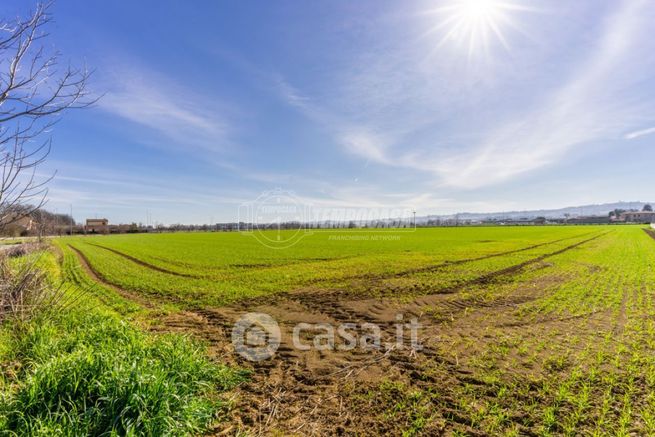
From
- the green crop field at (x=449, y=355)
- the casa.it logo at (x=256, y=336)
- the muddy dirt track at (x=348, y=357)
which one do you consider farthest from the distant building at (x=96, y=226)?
the casa.it logo at (x=256, y=336)

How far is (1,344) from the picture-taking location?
502cm

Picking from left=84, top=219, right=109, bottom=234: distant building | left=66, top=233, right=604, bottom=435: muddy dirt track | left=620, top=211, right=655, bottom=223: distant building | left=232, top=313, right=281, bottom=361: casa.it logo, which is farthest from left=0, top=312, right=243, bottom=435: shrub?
left=620, top=211, right=655, bottom=223: distant building

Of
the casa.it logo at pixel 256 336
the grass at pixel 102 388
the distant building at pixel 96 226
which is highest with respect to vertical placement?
the distant building at pixel 96 226

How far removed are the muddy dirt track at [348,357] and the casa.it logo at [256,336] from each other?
0.20 m

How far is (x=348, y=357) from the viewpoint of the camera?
6289 mm

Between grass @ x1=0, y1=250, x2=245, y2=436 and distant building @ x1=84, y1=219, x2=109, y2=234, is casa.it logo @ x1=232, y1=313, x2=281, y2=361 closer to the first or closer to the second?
grass @ x1=0, y1=250, x2=245, y2=436

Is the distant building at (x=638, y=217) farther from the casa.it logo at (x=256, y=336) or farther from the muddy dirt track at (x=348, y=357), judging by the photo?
the casa.it logo at (x=256, y=336)

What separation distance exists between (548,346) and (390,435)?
5371 mm

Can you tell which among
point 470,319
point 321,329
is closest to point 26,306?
point 321,329

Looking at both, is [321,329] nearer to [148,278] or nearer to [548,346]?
[548,346]

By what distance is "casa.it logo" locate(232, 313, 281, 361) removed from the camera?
6574mm

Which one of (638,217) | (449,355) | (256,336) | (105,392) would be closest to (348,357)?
(449,355)

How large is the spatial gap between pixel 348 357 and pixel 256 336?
2.87 metres

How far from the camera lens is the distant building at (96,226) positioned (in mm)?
124850
